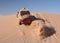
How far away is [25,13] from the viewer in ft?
61.1

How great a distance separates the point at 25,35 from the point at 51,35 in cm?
183

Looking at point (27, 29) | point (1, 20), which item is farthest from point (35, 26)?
point (1, 20)

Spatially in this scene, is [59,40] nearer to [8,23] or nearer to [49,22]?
[49,22]

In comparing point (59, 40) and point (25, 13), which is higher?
point (25, 13)

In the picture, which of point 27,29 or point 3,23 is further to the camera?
point 3,23

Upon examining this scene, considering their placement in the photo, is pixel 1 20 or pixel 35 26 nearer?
pixel 35 26

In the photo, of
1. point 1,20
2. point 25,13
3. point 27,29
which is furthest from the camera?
point 1,20

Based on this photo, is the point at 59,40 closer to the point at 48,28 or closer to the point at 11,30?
the point at 48,28

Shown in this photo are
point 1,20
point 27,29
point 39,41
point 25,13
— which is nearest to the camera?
point 39,41

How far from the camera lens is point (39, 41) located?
16.2m

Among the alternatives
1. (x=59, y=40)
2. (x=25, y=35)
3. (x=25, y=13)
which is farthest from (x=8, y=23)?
(x=59, y=40)

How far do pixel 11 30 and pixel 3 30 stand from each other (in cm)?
58

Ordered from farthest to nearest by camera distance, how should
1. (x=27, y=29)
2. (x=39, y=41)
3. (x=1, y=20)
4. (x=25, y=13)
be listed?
(x=1, y=20), (x=25, y=13), (x=27, y=29), (x=39, y=41)

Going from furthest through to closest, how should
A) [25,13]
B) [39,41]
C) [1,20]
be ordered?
[1,20], [25,13], [39,41]
